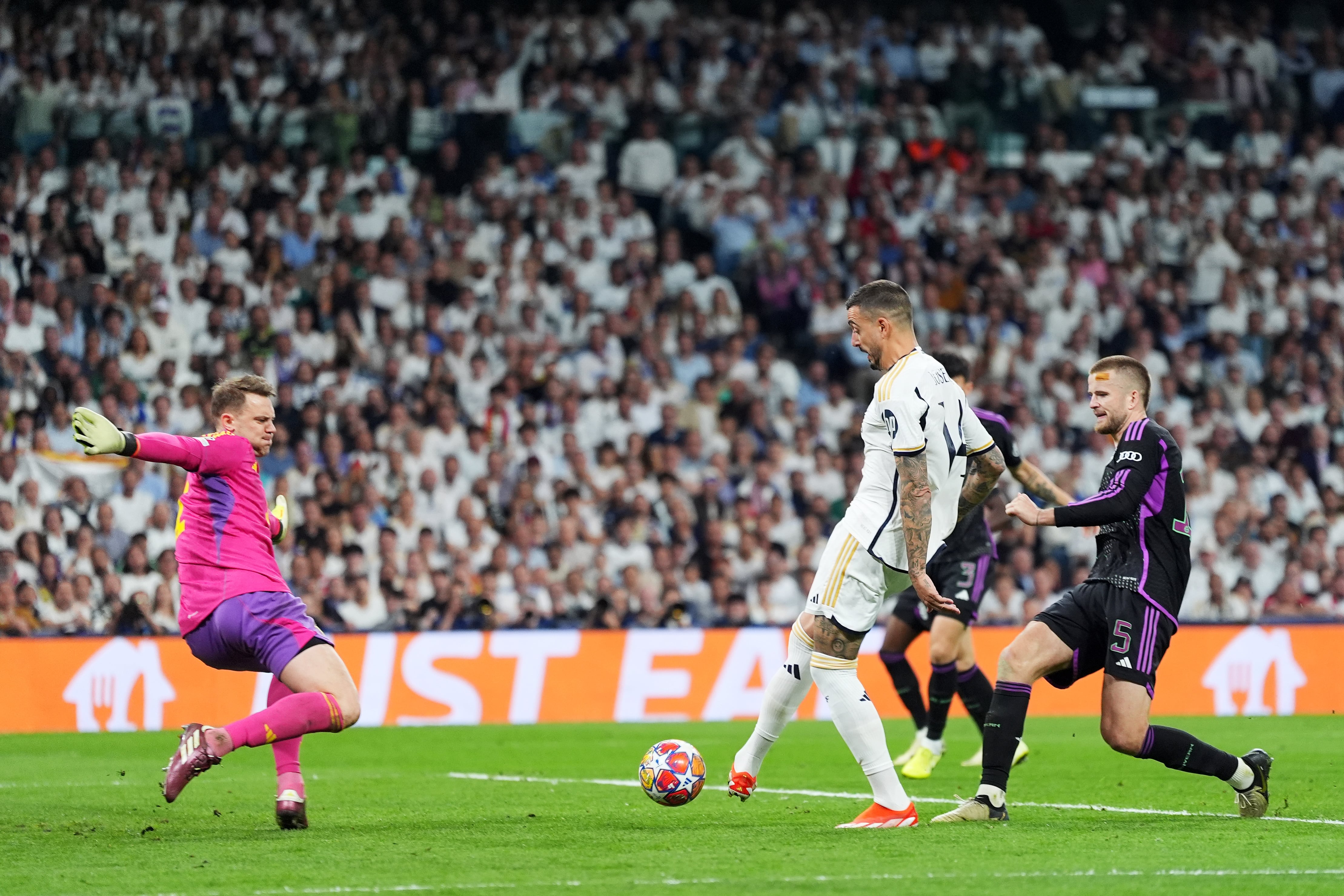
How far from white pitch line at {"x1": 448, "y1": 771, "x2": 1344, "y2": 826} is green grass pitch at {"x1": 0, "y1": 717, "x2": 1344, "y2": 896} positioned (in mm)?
79

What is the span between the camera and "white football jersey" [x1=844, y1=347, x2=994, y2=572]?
7.81m

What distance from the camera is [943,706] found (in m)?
11.3

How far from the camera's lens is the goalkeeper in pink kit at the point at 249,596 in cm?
789

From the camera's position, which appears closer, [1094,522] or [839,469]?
[1094,522]

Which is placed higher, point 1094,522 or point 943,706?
point 1094,522

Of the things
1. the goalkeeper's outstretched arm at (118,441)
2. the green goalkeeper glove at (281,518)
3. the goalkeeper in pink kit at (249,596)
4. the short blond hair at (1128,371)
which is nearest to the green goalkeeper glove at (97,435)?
the goalkeeper's outstretched arm at (118,441)

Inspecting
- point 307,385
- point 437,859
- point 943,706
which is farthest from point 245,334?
point 437,859

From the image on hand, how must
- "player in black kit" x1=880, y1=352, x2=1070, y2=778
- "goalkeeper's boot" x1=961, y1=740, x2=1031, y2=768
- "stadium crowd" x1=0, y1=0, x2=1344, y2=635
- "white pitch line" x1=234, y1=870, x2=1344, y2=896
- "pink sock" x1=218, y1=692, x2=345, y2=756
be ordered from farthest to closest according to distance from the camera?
1. "stadium crowd" x1=0, y1=0, x2=1344, y2=635
2. "goalkeeper's boot" x1=961, y1=740, x2=1031, y2=768
3. "player in black kit" x1=880, y1=352, x2=1070, y2=778
4. "pink sock" x1=218, y1=692, x2=345, y2=756
5. "white pitch line" x1=234, y1=870, x2=1344, y2=896

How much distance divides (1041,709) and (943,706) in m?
7.12

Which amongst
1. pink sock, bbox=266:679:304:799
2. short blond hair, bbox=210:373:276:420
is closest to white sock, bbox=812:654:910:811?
pink sock, bbox=266:679:304:799

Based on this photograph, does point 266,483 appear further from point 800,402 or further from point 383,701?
point 800,402

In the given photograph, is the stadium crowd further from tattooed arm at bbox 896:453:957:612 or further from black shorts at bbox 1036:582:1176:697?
tattooed arm at bbox 896:453:957:612

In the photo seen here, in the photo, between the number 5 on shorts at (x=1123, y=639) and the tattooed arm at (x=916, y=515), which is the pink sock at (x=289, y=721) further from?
the number 5 on shorts at (x=1123, y=639)

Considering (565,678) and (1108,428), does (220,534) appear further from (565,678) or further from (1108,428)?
(565,678)
